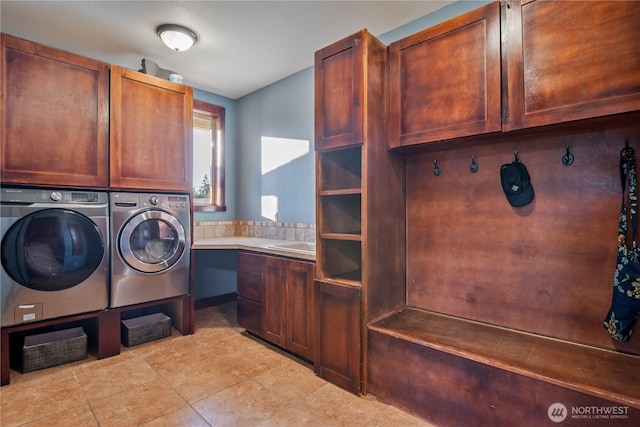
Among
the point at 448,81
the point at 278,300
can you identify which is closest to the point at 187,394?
the point at 278,300

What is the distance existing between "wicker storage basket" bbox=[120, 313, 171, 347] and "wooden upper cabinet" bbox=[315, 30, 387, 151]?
211cm

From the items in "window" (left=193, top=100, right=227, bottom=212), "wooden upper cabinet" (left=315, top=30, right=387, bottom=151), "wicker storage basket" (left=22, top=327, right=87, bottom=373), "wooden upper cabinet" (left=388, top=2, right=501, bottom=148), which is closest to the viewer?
"wooden upper cabinet" (left=388, top=2, right=501, bottom=148)

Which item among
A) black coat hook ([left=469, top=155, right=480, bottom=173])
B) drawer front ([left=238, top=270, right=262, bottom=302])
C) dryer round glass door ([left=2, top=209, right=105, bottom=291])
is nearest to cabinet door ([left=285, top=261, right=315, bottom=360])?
drawer front ([left=238, top=270, right=262, bottom=302])

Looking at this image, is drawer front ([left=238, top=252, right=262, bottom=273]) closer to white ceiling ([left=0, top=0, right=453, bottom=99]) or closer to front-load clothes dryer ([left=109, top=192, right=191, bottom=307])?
front-load clothes dryer ([left=109, top=192, right=191, bottom=307])

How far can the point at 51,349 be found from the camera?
2.30 metres

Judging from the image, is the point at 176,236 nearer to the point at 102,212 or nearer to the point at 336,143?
the point at 102,212

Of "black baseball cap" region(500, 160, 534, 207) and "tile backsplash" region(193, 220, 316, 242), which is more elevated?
"black baseball cap" region(500, 160, 534, 207)

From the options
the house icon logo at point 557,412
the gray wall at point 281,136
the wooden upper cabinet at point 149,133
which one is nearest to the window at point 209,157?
the gray wall at point 281,136

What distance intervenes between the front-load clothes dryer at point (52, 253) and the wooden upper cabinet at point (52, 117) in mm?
136

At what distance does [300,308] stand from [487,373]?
129 cm

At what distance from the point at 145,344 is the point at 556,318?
3000mm

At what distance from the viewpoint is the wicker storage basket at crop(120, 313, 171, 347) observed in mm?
2674

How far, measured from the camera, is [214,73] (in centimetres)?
335

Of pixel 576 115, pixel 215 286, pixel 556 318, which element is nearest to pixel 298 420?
pixel 556 318
